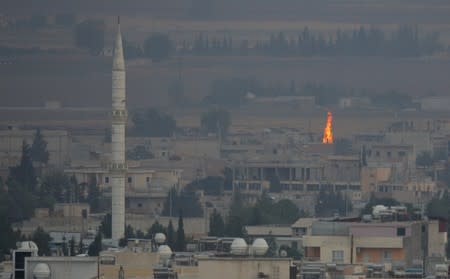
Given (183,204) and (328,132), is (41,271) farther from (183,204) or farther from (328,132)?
(328,132)

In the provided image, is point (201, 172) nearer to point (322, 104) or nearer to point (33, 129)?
point (33, 129)

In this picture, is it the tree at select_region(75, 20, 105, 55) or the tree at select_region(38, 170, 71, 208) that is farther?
the tree at select_region(75, 20, 105, 55)

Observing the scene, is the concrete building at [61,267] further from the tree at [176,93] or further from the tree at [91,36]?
the tree at [91,36]

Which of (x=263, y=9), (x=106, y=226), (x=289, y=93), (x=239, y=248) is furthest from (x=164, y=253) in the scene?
(x=263, y=9)

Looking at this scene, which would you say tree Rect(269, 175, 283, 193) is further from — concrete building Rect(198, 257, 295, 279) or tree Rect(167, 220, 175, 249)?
concrete building Rect(198, 257, 295, 279)

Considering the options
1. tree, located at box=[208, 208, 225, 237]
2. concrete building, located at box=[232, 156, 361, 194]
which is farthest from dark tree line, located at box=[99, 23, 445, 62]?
tree, located at box=[208, 208, 225, 237]

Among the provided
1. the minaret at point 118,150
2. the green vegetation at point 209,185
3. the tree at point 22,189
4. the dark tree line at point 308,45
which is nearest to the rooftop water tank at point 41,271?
the minaret at point 118,150
